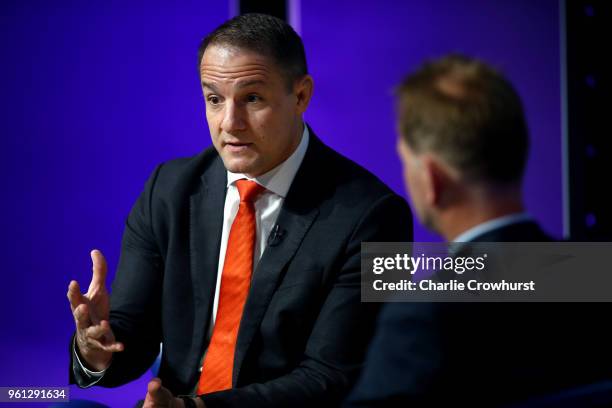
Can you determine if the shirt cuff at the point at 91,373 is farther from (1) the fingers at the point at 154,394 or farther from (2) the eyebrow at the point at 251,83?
(2) the eyebrow at the point at 251,83

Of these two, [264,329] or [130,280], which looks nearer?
[264,329]

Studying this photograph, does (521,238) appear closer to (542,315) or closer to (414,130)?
(542,315)

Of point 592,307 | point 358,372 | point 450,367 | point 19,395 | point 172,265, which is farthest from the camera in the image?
point 19,395

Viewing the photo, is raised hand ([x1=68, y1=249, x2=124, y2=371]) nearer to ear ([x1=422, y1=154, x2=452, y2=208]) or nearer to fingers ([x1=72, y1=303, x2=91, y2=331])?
fingers ([x1=72, y1=303, x2=91, y2=331])

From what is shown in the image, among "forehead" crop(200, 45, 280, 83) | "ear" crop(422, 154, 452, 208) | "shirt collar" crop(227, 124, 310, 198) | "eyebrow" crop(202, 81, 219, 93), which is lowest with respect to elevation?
"ear" crop(422, 154, 452, 208)

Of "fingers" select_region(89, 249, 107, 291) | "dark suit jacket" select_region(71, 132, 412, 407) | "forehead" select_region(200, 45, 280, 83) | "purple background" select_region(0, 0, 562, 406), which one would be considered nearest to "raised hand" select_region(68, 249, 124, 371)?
"fingers" select_region(89, 249, 107, 291)

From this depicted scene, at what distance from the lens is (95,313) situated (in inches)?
81.9

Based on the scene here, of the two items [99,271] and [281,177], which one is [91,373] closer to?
[99,271]

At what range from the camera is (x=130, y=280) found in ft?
7.56

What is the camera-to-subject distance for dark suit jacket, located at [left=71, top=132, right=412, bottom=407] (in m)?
2.05

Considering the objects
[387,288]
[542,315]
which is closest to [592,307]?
[542,315]

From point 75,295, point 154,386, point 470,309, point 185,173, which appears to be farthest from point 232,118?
point 470,309

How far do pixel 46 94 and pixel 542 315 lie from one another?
237cm

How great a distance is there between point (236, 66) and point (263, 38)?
106 mm
